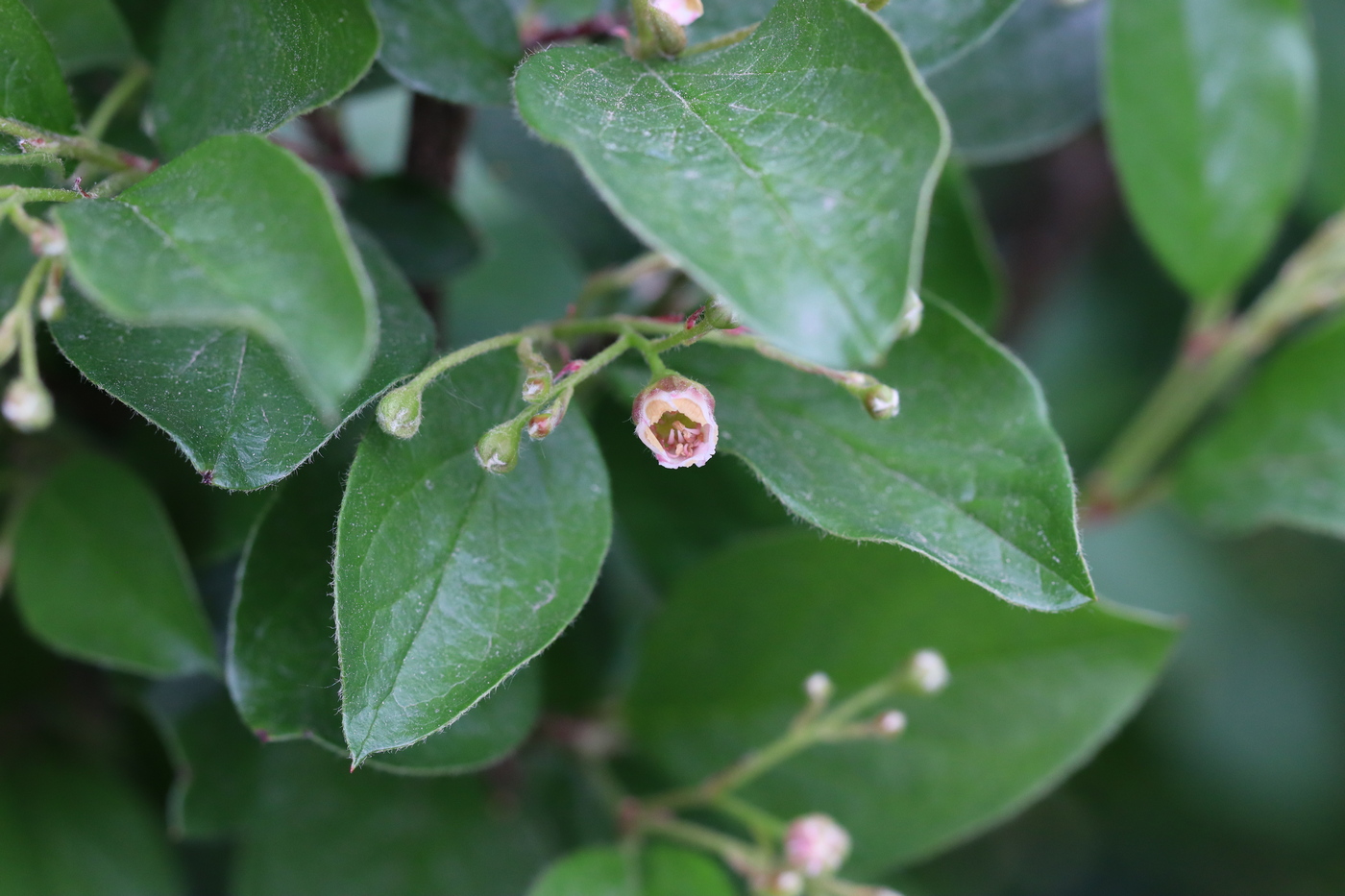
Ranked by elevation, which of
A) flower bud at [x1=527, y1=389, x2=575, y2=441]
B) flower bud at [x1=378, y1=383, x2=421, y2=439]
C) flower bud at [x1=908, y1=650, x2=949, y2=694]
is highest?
flower bud at [x1=378, y1=383, x2=421, y2=439]

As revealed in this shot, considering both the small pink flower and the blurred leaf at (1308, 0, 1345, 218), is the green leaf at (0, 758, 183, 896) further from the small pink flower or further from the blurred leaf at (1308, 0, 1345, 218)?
the blurred leaf at (1308, 0, 1345, 218)

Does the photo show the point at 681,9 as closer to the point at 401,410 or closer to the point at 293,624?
the point at 401,410

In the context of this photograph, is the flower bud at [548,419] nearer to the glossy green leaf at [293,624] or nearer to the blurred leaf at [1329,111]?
the glossy green leaf at [293,624]

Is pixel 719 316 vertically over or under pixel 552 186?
over

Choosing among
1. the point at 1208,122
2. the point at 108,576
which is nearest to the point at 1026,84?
the point at 1208,122

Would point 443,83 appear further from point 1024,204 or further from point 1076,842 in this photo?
point 1076,842

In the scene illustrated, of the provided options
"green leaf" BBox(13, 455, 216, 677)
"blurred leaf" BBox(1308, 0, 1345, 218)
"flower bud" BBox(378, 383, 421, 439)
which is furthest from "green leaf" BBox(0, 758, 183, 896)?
"blurred leaf" BBox(1308, 0, 1345, 218)

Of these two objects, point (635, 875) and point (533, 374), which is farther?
point (635, 875)
